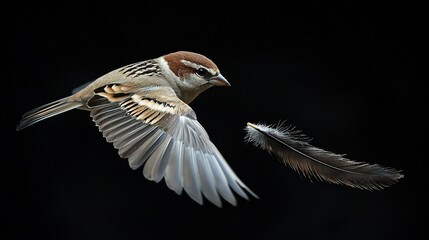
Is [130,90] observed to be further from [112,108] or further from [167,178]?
[167,178]

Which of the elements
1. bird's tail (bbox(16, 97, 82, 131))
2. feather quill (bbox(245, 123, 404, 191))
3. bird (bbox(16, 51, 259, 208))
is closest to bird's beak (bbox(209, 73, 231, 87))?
bird (bbox(16, 51, 259, 208))

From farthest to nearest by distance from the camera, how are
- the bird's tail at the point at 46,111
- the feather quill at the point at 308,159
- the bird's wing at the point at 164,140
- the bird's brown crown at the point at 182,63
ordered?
the bird's tail at the point at 46,111, the bird's brown crown at the point at 182,63, the feather quill at the point at 308,159, the bird's wing at the point at 164,140

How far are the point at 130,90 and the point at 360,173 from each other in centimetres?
53

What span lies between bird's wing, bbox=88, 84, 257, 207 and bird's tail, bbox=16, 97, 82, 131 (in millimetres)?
66

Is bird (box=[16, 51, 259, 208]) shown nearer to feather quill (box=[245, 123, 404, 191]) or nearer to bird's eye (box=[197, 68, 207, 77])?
bird's eye (box=[197, 68, 207, 77])

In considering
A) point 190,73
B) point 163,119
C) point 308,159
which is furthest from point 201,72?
point 308,159

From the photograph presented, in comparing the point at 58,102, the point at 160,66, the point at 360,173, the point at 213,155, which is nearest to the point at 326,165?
the point at 360,173

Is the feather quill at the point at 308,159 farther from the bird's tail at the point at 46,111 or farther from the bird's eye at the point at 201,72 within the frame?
the bird's tail at the point at 46,111

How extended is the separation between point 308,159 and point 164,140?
274 millimetres

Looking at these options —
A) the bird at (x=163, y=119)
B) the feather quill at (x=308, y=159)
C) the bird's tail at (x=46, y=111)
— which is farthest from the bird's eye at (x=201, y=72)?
the bird's tail at (x=46, y=111)

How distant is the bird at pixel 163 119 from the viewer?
0.92 meters

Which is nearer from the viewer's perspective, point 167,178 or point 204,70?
point 167,178

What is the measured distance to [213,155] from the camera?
1.02m

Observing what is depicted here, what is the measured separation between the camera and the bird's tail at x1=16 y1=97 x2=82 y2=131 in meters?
1.29
